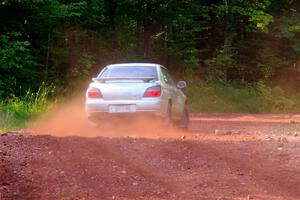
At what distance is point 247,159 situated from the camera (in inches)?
349

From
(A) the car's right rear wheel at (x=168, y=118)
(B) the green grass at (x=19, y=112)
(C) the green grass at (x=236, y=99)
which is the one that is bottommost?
(C) the green grass at (x=236, y=99)

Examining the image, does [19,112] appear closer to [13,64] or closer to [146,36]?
[13,64]

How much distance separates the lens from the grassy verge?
90.8 feet

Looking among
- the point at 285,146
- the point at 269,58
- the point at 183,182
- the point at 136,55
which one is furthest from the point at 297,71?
the point at 183,182

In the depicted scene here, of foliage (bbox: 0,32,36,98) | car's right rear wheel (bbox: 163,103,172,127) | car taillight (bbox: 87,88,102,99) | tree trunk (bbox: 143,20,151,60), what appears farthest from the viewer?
tree trunk (bbox: 143,20,151,60)

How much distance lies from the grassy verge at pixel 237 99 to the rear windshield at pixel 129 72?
1329 cm

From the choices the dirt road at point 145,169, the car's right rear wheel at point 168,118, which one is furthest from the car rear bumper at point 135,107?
the dirt road at point 145,169

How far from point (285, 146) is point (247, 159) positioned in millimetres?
1842

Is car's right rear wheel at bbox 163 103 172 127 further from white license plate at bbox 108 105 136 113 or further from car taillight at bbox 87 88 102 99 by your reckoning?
car taillight at bbox 87 88 102 99

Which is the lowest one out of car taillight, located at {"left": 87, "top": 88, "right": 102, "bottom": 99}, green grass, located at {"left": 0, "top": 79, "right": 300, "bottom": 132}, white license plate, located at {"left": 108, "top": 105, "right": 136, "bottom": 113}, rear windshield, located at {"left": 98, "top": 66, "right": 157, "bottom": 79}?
green grass, located at {"left": 0, "top": 79, "right": 300, "bottom": 132}

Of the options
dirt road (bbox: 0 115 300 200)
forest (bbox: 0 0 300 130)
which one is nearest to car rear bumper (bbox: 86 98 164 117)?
dirt road (bbox: 0 115 300 200)

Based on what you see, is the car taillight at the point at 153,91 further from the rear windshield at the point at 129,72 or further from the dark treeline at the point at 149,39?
the dark treeline at the point at 149,39

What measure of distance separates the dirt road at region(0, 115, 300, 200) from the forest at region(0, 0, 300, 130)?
37.2ft

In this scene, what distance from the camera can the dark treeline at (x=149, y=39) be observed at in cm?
2370
